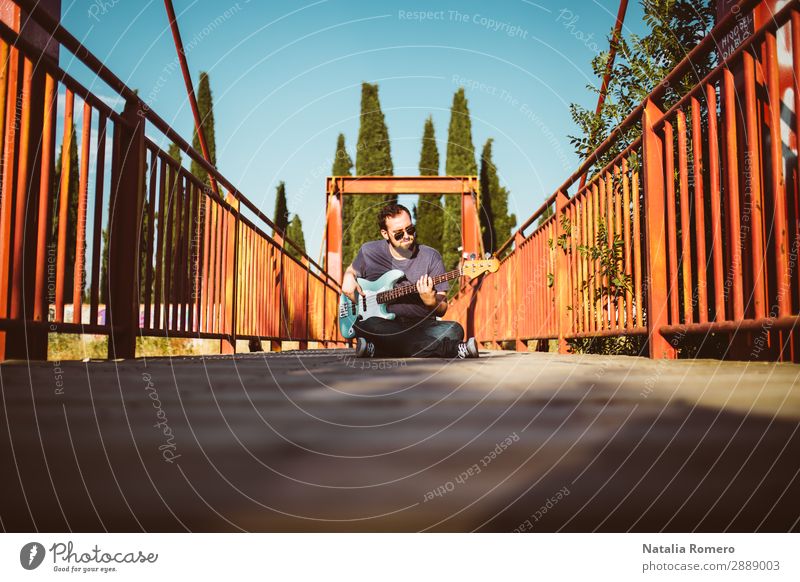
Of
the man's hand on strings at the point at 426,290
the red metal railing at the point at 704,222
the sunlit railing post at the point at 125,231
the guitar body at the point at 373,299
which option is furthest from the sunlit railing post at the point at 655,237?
the sunlit railing post at the point at 125,231

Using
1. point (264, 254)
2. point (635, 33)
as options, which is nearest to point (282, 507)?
point (635, 33)

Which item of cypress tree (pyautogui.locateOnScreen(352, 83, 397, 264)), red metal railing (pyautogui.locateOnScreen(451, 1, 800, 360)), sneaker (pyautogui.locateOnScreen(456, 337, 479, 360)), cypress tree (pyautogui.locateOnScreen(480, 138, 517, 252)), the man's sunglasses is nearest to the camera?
red metal railing (pyautogui.locateOnScreen(451, 1, 800, 360))

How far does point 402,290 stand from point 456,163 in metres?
18.5

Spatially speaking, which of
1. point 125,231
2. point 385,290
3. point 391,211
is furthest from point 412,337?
point 125,231

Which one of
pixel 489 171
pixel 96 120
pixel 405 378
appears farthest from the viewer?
pixel 489 171

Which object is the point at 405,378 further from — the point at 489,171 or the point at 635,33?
the point at 489,171

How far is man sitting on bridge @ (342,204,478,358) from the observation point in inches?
131

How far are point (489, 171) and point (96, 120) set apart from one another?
2105 cm

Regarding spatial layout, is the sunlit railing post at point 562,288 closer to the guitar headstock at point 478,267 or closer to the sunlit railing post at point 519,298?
the guitar headstock at point 478,267

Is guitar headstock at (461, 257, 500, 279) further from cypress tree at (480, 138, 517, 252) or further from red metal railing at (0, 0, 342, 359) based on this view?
cypress tree at (480, 138, 517, 252)

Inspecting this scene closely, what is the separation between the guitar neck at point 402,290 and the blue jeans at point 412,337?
24 centimetres

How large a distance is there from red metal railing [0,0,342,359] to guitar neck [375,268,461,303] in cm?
113

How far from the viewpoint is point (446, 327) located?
3418 mm

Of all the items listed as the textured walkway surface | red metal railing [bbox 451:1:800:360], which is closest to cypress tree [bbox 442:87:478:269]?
red metal railing [bbox 451:1:800:360]
